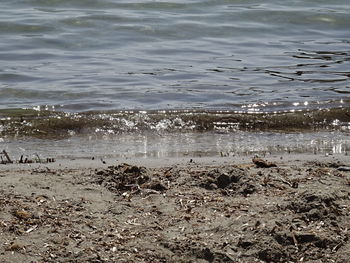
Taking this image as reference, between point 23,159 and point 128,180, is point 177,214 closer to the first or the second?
point 128,180

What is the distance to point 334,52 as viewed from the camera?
11445 mm

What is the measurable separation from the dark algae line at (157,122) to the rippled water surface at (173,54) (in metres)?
0.40

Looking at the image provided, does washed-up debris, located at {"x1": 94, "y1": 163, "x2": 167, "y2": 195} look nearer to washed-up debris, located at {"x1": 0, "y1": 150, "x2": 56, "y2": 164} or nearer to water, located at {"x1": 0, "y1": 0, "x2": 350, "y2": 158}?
washed-up debris, located at {"x1": 0, "y1": 150, "x2": 56, "y2": 164}

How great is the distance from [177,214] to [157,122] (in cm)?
329

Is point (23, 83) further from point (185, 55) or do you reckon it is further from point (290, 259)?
point (290, 259)

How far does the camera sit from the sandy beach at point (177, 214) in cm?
401

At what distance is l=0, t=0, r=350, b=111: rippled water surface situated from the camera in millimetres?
8914

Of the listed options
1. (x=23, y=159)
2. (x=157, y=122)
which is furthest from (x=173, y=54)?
(x=23, y=159)

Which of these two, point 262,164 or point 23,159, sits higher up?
point 262,164

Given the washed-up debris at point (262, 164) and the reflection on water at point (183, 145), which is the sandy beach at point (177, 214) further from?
the reflection on water at point (183, 145)

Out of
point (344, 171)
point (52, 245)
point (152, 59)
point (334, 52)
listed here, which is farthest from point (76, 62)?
point (52, 245)

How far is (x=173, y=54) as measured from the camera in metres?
11.1

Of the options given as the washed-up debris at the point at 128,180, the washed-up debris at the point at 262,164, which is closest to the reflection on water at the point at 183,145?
the washed-up debris at the point at 262,164

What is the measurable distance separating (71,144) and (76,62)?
367 cm
